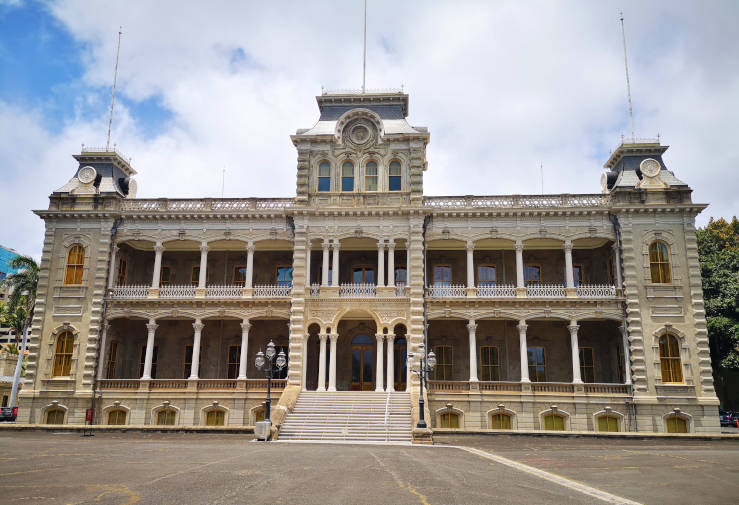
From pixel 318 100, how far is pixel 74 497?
26653mm

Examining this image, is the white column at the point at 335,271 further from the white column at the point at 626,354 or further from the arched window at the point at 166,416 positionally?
the white column at the point at 626,354

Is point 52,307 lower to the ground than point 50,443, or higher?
higher

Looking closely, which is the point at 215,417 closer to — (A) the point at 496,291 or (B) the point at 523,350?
(A) the point at 496,291

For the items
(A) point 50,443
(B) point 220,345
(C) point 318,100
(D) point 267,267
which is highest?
(C) point 318,100

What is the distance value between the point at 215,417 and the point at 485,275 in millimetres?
16535

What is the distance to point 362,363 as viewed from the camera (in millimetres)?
32469

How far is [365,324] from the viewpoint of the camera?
107 feet

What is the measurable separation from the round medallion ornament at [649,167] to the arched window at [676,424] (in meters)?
12.4

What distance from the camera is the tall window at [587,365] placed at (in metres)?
32.1

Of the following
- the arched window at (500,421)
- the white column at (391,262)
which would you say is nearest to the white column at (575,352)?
the arched window at (500,421)

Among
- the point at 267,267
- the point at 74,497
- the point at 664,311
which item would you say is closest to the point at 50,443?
the point at 74,497

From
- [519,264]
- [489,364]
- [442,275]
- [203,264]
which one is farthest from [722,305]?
[203,264]

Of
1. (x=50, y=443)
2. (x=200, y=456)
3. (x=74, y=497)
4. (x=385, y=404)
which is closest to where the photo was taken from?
(x=74, y=497)

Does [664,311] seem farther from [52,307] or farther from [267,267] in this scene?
[52,307]
